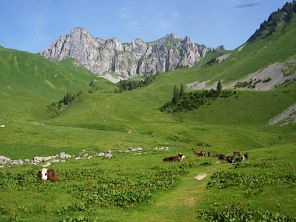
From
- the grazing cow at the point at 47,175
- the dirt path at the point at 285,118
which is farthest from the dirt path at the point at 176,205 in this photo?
the dirt path at the point at 285,118

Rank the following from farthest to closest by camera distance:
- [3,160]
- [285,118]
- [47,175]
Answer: [285,118] → [3,160] → [47,175]

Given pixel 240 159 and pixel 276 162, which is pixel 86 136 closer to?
pixel 240 159

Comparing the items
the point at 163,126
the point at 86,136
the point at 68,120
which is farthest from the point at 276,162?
the point at 68,120

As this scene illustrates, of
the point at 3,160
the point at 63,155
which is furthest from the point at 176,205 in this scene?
the point at 63,155

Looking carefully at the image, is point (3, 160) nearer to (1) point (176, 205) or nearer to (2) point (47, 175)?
(2) point (47, 175)

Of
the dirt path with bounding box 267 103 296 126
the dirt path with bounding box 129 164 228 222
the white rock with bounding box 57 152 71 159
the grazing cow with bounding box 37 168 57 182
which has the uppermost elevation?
the dirt path with bounding box 267 103 296 126

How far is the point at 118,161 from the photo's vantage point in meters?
56.4

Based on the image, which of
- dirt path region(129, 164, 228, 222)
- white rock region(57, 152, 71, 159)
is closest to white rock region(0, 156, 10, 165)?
white rock region(57, 152, 71, 159)

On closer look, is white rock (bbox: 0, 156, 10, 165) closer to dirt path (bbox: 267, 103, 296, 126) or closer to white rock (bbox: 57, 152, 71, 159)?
white rock (bbox: 57, 152, 71, 159)

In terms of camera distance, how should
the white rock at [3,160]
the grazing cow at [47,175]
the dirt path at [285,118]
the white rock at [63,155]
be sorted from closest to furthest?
the grazing cow at [47,175]
the white rock at [3,160]
the white rock at [63,155]
the dirt path at [285,118]

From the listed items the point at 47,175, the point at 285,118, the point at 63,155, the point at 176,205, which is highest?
the point at 285,118

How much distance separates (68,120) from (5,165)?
79.9 meters

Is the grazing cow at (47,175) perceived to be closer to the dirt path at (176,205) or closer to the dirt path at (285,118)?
the dirt path at (176,205)

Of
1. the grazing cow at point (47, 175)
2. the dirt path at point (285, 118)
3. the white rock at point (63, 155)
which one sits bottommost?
the grazing cow at point (47, 175)
